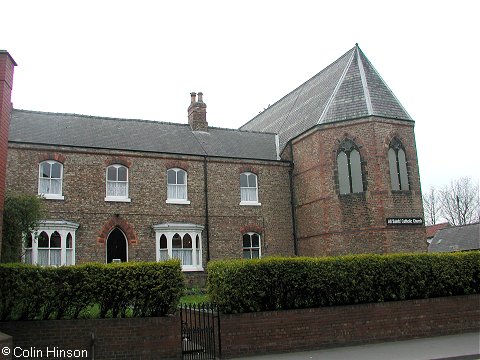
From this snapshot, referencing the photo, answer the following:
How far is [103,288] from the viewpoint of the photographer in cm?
1135

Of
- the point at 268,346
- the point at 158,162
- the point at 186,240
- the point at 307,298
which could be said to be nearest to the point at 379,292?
the point at 307,298

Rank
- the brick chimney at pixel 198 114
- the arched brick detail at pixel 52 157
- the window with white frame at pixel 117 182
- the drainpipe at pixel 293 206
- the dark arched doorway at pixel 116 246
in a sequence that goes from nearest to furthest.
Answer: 1. the arched brick detail at pixel 52 157
2. the dark arched doorway at pixel 116 246
3. the window with white frame at pixel 117 182
4. the drainpipe at pixel 293 206
5. the brick chimney at pixel 198 114

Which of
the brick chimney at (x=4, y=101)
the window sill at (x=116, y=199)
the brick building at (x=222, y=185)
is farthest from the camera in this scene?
the window sill at (x=116, y=199)

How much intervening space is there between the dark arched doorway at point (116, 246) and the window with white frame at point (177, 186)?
3023 millimetres

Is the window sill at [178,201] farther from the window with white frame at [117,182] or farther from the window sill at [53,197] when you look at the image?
the window sill at [53,197]

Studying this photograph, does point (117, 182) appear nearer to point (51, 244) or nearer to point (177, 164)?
point (177, 164)

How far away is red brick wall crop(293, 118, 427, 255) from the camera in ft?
73.9

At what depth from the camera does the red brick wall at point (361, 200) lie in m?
22.5

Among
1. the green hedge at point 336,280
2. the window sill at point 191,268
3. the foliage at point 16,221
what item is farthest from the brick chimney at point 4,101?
the window sill at point 191,268

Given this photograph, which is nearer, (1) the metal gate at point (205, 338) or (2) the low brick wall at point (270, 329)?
(2) the low brick wall at point (270, 329)

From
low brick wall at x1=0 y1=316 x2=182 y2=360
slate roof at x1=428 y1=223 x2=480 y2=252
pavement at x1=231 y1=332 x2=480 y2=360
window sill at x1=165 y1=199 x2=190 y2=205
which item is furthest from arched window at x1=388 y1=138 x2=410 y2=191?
slate roof at x1=428 y1=223 x2=480 y2=252

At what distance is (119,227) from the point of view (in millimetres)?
22562

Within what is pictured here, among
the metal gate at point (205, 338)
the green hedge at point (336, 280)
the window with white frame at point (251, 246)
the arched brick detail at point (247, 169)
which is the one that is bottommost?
the metal gate at point (205, 338)

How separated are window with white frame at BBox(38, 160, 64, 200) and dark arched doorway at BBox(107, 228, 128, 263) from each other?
2918 mm
